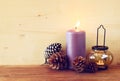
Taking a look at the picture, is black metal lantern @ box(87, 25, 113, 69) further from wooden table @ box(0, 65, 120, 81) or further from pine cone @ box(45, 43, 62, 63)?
pine cone @ box(45, 43, 62, 63)

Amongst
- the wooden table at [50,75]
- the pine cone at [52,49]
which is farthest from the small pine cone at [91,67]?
the pine cone at [52,49]

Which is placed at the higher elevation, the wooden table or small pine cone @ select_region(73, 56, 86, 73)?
Answer: small pine cone @ select_region(73, 56, 86, 73)

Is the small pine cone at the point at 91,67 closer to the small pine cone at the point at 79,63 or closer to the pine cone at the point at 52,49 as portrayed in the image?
the small pine cone at the point at 79,63

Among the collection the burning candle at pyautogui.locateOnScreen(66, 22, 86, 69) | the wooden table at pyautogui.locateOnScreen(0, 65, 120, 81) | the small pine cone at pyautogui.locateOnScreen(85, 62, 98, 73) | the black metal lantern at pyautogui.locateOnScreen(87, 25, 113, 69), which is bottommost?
the wooden table at pyautogui.locateOnScreen(0, 65, 120, 81)

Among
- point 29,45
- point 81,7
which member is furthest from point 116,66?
point 29,45

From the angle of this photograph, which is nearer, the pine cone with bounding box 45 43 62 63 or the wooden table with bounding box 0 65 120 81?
the wooden table with bounding box 0 65 120 81

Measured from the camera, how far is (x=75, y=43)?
885 mm

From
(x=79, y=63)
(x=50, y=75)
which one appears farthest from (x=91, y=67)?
(x=50, y=75)

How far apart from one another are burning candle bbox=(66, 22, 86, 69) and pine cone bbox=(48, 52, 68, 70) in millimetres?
30

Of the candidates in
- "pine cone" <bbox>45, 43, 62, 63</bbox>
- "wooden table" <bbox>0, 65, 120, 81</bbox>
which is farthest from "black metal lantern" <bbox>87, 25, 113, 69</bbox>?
"pine cone" <bbox>45, 43, 62, 63</bbox>

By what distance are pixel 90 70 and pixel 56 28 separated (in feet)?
0.83

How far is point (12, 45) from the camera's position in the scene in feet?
3.26

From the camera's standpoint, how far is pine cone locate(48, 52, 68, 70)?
866mm

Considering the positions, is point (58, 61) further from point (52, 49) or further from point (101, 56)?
point (101, 56)
